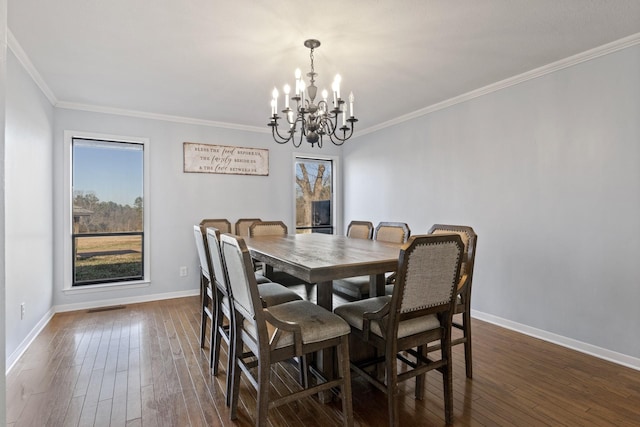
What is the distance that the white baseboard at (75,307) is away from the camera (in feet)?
8.64

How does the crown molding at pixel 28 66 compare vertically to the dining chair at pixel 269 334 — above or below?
above

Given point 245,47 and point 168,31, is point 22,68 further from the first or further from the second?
point 245,47

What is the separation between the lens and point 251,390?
86.2 inches

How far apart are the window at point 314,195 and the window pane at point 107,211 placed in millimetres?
2319

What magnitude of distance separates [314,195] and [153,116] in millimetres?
2655

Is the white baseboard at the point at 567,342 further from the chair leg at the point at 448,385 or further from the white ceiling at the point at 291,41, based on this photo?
the white ceiling at the point at 291,41

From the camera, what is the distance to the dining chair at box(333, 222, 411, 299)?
2.59m

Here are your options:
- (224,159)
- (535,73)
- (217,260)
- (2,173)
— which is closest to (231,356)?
(217,260)

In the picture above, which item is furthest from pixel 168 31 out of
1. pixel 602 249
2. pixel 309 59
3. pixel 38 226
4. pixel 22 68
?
pixel 602 249

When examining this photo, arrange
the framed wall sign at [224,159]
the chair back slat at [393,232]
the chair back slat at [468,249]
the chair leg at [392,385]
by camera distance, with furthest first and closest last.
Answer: the framed wall sign at [224,159], the chair back slat at [393,232], the chair back slat at [468,249], the chair leg at [392,385]

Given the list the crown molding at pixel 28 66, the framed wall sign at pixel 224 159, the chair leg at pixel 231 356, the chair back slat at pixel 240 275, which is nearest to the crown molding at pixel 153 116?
the crown molding at pixel 28 66

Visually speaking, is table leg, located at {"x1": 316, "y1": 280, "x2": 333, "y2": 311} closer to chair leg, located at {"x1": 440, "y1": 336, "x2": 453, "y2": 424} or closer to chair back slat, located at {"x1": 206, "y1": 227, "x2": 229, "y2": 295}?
chair back slat, located at {"x1": 206, "y1": 227, "x2": 229, "y2": 295}

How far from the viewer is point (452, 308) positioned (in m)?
1.86

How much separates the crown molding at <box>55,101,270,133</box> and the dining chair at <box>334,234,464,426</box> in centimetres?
371
